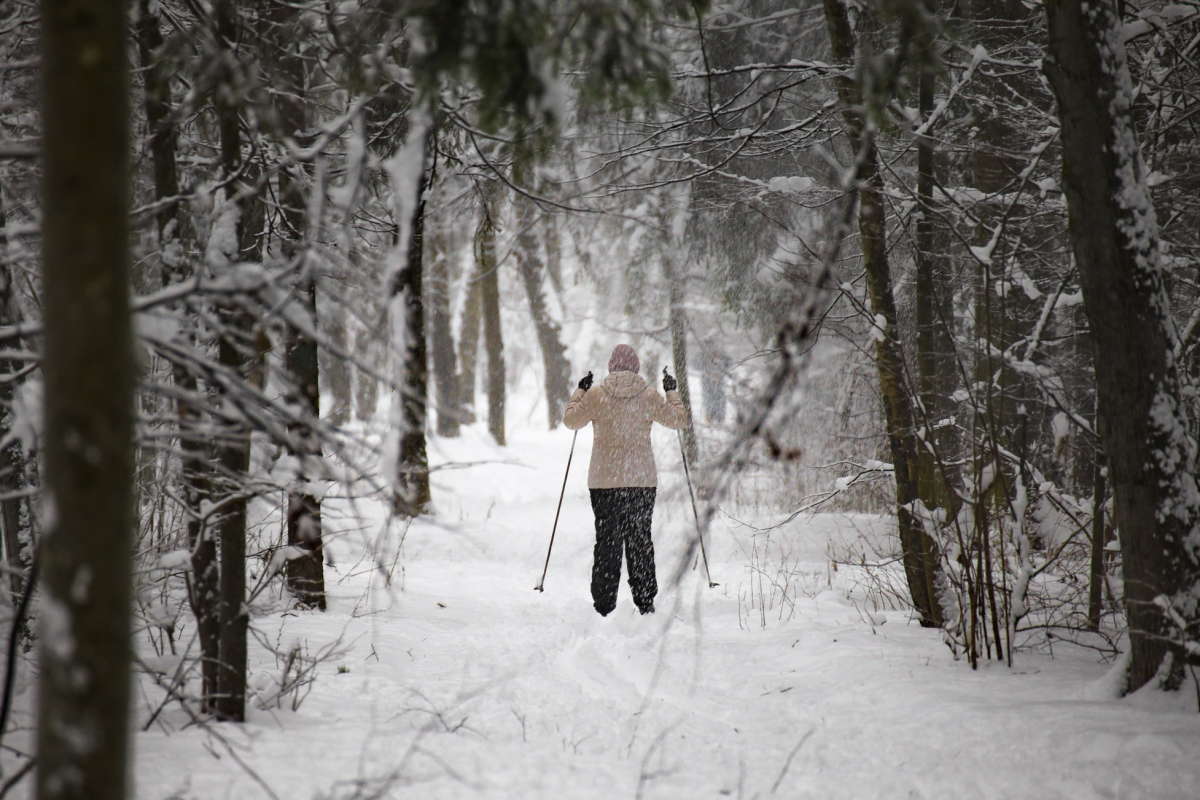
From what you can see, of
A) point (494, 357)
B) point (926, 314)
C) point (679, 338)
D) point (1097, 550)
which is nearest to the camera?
point (1097, 550)

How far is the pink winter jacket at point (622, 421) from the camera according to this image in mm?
6684

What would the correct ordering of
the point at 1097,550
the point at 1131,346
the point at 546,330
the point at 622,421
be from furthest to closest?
the point at 546,330 < the point at 622,421 < the point at 1097,550 < the point at 1131,346

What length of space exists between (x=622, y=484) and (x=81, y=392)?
5413mm

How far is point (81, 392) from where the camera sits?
1.38 metres

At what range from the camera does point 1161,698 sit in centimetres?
357

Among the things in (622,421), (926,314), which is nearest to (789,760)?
(622,421)

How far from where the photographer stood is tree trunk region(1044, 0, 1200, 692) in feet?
11.9

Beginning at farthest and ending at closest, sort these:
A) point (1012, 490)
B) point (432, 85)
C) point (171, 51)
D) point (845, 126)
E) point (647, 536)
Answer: point (1012, 490) → point (647, 536) → point (845, 126) → point (171, 51) → point (432, 85)

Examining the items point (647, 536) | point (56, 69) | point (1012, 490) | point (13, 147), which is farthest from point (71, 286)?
point (1012, 490)

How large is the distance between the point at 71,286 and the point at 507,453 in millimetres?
16801

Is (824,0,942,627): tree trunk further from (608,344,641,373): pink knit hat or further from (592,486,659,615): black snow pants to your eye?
(608,344,641,373): pink knit hat

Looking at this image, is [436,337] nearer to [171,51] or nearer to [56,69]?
[171,51]

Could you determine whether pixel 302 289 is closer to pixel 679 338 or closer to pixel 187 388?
pixel 187 388

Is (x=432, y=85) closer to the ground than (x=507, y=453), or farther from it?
farther from it
